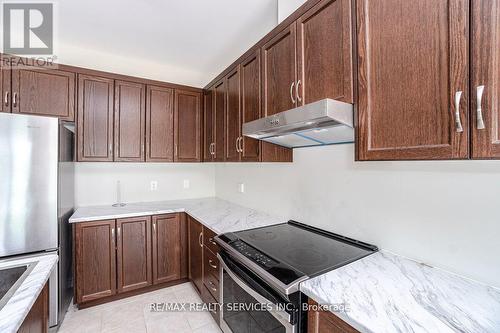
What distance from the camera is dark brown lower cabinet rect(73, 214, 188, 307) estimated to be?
80.7 inches

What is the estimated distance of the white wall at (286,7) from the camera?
1.62 meters

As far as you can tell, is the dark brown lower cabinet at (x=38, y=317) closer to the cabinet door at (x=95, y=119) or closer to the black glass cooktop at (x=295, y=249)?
the black glass cooktop at (x=295, y=249)

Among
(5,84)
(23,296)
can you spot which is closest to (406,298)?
(23,296)

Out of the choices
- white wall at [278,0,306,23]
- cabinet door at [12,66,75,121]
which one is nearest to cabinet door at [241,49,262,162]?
white wall at [278,0,306,23]

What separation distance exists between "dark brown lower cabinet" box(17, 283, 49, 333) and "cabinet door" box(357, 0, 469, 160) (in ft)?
4.65

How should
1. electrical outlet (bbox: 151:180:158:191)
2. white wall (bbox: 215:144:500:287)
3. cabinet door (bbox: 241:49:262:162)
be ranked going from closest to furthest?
white wall (bbox: 215:144:500:287), cabinet door (bbox: 241:49:262:162), electrical outlet (bbox: 151:180:158:191)

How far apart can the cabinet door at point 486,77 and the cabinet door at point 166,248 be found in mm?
2386

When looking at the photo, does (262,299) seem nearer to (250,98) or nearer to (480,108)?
(480,108)

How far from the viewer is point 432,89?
2.64 feet

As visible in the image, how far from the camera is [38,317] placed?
35.6 inches

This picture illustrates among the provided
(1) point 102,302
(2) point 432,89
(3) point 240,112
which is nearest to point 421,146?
(2) point 432,89

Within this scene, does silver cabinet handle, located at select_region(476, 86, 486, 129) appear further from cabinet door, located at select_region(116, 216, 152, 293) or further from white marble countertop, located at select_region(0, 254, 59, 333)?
cabinet door, located at select_region(116, 216, 152, 293)

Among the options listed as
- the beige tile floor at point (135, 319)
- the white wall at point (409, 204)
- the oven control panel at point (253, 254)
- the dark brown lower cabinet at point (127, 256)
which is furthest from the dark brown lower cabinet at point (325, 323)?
the dark brown lower cabinet at point (127, 256)

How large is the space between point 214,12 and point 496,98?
1.97 m
